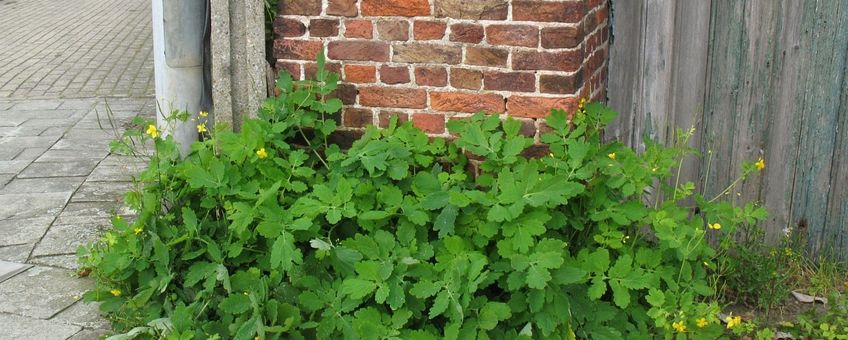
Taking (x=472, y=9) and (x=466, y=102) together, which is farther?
(x=466, y=102)

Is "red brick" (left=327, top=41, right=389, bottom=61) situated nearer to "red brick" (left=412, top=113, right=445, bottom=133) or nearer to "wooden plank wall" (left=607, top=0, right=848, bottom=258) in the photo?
"red brick" (left=412, top=113, right=445, bottom=133)

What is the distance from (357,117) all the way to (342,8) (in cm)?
45

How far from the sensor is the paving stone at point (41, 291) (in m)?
3.63

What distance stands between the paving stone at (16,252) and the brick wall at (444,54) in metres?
1.33

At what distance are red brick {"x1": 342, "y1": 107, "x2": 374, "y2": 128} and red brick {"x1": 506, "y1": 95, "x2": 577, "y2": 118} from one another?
Result: 580 millimetres

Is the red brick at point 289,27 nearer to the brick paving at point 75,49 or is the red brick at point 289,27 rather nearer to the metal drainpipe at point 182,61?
the metal drainpipe at point 182,61

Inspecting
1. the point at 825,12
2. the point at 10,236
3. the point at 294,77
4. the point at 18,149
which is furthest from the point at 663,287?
the point at 18,149

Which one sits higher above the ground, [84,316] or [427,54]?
[427,54]

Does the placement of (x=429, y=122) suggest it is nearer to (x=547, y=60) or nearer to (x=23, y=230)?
(x=547, y=60)

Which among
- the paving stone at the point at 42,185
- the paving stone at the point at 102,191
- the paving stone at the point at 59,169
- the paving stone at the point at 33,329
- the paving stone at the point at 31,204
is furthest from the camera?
the paving stone at the point at 59,169

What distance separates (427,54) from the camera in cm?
388

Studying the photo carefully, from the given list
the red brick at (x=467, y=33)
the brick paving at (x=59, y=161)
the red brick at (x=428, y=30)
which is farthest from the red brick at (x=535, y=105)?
the brick paving at (x=59, y=161)

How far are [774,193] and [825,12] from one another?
2.63 ft

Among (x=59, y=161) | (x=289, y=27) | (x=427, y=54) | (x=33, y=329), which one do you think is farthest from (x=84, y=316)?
(x=59, y=161)
